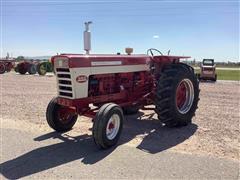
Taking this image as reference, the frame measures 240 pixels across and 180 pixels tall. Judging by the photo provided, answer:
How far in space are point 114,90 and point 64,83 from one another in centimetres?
125

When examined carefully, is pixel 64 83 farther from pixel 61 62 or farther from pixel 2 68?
pixel 2 68

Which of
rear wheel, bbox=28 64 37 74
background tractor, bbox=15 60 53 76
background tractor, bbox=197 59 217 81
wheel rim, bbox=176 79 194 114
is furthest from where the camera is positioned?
rear wheel, bbox=28 64 37 74

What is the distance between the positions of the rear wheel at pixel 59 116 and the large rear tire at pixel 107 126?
3.67 feet

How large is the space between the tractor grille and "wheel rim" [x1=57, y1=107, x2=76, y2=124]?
63 centimetres

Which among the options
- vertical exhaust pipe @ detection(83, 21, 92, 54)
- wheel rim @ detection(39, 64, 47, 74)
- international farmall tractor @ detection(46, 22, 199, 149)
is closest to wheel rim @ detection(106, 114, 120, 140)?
international farmall tractor @ detection(46, 22, 199, 149)

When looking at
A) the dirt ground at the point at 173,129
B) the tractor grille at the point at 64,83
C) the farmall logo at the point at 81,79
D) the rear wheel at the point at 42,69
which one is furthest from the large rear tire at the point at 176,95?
the rear wheel at the point at 42,69

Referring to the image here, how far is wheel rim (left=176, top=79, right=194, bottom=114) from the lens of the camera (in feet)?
23.7

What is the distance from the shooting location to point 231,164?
4.70 meters

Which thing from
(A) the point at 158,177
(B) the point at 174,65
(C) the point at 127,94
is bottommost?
(A) the point at 158,177

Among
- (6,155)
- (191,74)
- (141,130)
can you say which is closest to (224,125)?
(191,74)

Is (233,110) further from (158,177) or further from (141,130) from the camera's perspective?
(158,177)

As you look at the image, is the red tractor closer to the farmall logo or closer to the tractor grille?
the tractor grille

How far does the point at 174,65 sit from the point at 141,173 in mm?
3334

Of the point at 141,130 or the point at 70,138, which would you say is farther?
the point at 141,130
